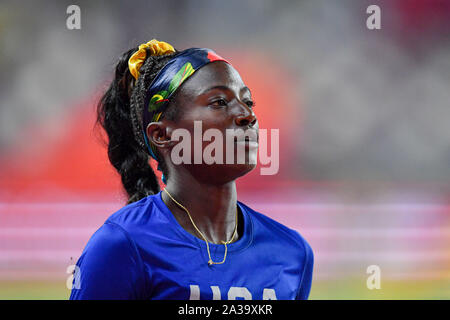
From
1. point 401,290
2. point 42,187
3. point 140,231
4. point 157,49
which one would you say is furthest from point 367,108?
point 140,231

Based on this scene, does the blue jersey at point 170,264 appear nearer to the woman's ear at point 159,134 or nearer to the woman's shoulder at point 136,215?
the woman's shoulder at point 136,215

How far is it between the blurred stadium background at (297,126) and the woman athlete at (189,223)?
214 cm

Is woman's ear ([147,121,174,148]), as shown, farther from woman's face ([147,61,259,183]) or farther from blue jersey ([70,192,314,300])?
blue jersey ([70,192,314,300])

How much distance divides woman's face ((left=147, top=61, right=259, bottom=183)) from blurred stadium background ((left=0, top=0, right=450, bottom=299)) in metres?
2.23

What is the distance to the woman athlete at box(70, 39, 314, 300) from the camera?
138 centimetres

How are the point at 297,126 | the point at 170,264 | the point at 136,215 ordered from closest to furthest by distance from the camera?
the point at 170,264, the point at 136,215, the point at 297,126

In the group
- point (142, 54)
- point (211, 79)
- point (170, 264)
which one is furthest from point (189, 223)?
point (142, 54)

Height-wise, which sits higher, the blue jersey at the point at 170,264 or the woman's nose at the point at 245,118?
the woman's nose at the point at 245,118

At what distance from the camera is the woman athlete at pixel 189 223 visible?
4.52 feet

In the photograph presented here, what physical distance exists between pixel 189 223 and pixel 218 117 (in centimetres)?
30

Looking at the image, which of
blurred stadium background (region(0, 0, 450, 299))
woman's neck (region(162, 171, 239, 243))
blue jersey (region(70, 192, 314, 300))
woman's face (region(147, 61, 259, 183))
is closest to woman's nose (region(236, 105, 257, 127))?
woman's face (region(147, 61, 259, 183))

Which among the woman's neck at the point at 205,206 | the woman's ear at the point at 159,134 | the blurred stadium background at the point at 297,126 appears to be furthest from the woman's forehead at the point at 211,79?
the blurred stadium background at the point at 297,126

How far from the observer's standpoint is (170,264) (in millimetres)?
1407

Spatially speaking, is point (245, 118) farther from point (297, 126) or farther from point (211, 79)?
point (297, 126)
